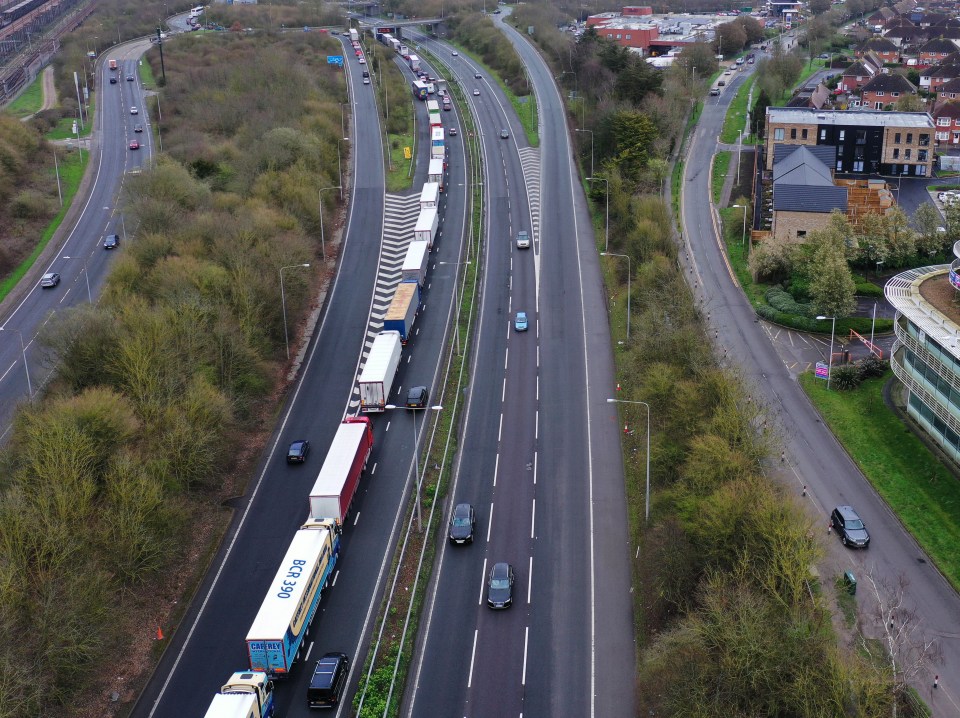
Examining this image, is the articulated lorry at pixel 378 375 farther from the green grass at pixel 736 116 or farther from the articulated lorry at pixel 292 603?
the green grass at pixel 736 116

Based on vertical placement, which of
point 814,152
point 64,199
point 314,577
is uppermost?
point 814,152

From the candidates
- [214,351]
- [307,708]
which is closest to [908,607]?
[307,708]

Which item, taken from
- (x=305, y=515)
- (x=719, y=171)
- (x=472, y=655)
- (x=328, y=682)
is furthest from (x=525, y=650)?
(x=719, y=171)

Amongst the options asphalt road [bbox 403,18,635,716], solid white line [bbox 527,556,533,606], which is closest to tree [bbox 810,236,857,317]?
asphalt road [bbox 403,18,635,716]

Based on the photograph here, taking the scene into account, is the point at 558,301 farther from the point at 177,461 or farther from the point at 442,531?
the point at 177,461

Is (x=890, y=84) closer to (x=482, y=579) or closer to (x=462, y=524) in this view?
(x=462, y=524)

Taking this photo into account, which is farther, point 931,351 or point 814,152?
point 814,152
